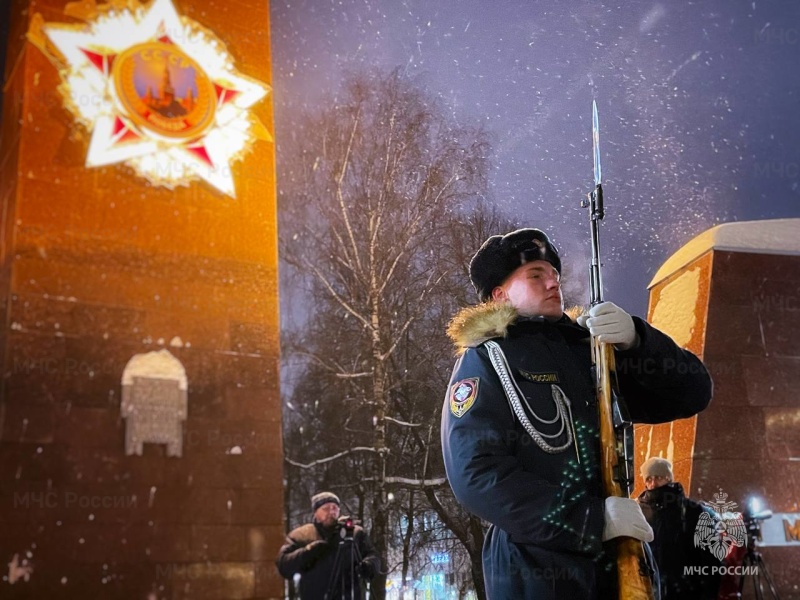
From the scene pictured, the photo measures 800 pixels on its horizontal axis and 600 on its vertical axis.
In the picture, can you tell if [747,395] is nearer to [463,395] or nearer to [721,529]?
[721,529]

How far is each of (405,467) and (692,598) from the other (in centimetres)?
276

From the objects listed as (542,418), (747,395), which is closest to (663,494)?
(747,395)

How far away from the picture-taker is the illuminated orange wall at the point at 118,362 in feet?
14.5

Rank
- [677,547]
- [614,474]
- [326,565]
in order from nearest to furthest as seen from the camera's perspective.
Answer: [614,474] < [677,547] < [326,565]

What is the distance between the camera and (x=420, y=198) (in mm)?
6988

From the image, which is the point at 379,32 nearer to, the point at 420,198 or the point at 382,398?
the point at 420,198

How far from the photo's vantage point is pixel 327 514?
15.6 ft

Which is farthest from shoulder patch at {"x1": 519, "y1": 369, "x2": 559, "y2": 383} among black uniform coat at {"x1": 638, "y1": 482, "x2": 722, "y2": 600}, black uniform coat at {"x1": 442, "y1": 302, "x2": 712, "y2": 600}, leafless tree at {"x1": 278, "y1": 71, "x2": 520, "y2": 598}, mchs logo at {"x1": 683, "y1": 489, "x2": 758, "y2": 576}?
leafless tree at {"x1": 278, "y1": 71, "x2": 520, "y2": 598}

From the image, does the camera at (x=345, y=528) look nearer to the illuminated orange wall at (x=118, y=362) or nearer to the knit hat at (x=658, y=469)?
the illuminated orange wall at (x=118, y=362)

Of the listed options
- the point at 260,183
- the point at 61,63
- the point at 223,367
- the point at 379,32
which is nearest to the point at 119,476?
the point at 223,367

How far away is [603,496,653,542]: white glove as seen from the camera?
5.06 ft

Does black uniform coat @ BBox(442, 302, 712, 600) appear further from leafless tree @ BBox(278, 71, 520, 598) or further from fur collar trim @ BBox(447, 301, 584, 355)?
leafless tree @ BBox(278, 71, 520, 598)

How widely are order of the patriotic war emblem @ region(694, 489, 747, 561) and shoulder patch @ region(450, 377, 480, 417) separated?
2.78 m

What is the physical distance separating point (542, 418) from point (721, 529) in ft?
10.4
